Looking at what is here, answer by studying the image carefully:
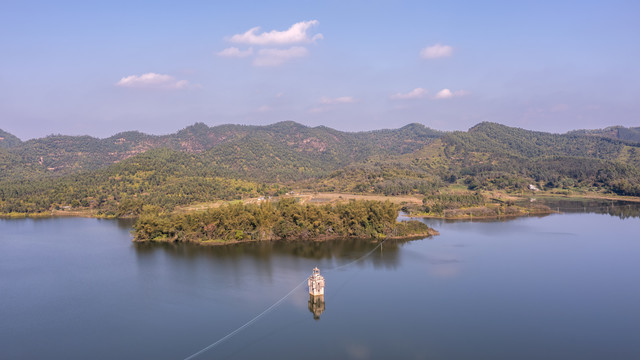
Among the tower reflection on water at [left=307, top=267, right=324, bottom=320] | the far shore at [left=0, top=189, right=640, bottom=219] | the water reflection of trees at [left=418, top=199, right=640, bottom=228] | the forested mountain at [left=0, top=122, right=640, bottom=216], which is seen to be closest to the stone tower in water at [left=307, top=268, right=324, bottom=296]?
the tower reflection on water at [left=307, top=267, right=324, bottom=320]

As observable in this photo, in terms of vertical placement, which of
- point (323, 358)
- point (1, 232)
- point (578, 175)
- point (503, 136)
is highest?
point (503, 136)

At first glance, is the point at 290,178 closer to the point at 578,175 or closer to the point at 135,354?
the point at 578,175

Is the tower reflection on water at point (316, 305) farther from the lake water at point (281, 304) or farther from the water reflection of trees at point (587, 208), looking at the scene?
the water reflection of trees at point (587, 208)

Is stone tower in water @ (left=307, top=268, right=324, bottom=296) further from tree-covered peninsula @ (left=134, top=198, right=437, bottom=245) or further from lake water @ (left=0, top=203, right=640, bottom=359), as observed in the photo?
tree-covered peninsula @ (left=134, top=198, right=437, bottom=245)

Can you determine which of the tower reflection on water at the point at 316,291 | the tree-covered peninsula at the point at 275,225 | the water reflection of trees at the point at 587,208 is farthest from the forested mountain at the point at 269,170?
the tower reflection on water at the point at 316,291

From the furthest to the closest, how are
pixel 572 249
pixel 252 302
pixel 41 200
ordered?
pixel 41 200 → pixel 572 249 → pixel 252 302

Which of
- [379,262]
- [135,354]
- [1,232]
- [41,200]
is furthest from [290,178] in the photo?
[135,354]

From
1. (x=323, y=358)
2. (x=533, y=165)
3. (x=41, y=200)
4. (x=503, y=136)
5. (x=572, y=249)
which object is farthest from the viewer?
(x=503, y=136)
